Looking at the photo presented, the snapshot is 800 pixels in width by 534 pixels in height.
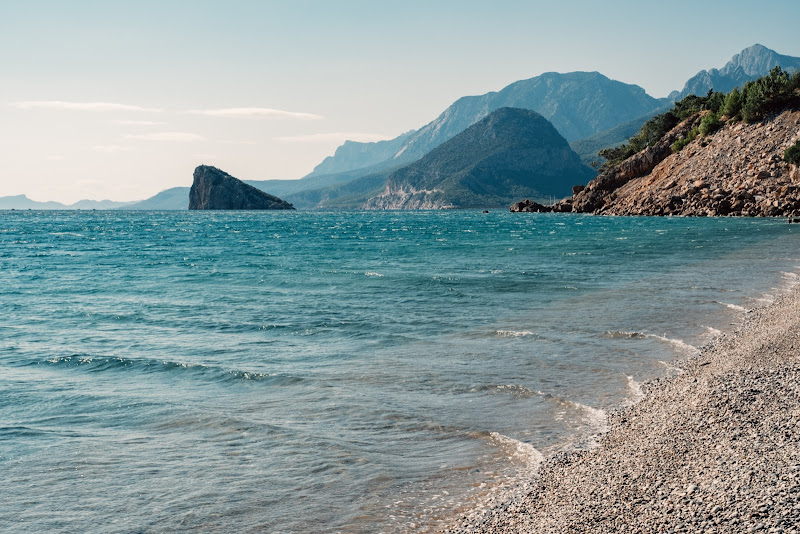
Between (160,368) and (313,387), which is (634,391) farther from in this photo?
(160,368)

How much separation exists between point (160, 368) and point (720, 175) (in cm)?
8523

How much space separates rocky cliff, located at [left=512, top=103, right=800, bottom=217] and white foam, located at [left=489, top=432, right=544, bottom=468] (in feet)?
252

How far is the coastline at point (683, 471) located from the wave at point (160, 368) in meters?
6.55

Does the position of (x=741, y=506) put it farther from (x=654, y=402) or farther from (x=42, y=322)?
(x=42, y=322)

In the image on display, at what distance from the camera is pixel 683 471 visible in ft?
23.8

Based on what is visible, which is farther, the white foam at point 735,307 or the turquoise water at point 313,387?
the white foam at point 735,307

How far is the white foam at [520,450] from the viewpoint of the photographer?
8.69 meters

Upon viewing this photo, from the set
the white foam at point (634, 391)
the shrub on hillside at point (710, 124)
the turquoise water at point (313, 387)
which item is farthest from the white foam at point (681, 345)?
the shrub on hillside at point (710, 124)

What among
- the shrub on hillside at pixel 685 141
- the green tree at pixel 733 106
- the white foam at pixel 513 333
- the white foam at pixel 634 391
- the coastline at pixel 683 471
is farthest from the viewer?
the shrub on hillside at pixel 685 141

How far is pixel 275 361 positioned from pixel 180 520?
738 cm

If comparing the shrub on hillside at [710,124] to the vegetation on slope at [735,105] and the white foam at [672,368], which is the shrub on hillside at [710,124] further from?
the white foam at [672,368]

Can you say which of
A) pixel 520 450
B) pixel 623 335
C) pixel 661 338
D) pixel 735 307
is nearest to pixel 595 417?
pixel 520 450

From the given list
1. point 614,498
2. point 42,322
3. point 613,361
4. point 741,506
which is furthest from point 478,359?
point 42,322

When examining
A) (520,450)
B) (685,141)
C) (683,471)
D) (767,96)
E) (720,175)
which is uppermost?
(767,96)
